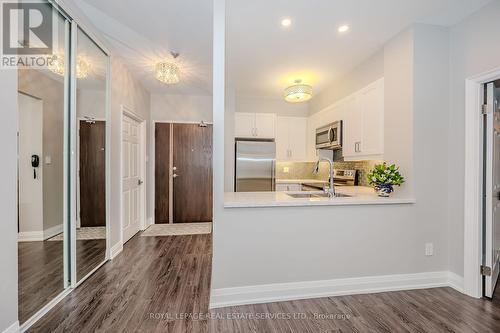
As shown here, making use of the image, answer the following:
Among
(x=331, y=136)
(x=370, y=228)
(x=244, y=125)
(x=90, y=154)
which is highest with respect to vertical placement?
(x=244, y=125)

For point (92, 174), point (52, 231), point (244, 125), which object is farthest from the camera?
point (244, 125)

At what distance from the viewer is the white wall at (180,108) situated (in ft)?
14.7

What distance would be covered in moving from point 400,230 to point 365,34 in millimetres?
2091

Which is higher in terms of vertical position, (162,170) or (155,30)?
(155,30)

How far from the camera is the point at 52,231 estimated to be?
1949 millimetres

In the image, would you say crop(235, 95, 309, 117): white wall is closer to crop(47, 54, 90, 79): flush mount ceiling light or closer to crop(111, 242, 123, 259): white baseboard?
crop(47, 54, 90, 79): flush mount ceiling light

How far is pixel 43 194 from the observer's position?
1.87 meters

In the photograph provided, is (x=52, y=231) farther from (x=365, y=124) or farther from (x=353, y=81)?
(x=353, y=81)

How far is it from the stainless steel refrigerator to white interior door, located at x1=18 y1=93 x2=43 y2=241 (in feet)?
8.34

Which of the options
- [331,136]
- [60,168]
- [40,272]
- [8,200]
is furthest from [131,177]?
[331,136]

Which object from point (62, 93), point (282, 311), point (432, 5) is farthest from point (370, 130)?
point (62, 93)

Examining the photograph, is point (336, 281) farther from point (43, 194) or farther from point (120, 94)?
point (120, 94)

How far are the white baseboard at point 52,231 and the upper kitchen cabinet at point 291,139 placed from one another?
3378mm

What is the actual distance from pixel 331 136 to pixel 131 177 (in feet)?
11.1
